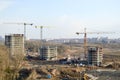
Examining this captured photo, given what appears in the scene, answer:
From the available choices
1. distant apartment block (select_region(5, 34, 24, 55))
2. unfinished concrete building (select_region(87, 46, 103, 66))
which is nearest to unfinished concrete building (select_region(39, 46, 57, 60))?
distant apartment block (select_region(5, 34, 24, 55))

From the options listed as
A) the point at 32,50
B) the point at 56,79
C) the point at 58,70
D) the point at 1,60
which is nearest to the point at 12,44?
the point at 32,50

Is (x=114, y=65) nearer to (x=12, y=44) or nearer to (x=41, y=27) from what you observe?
(x=12, y=44)

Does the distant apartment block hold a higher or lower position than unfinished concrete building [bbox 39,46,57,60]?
higher

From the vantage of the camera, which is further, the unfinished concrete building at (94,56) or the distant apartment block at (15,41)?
the distant apartment block at (15,41)

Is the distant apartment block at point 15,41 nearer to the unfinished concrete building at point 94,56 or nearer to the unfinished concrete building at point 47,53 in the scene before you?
the unfinished concrete building at point 47,53

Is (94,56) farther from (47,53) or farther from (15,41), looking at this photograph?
(15,41)

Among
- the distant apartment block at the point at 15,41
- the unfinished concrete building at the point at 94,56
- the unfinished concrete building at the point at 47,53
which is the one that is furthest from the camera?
the distant apartment block at the point at 15,41

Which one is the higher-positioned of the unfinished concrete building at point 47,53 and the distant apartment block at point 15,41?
the distant apartment block at point 15,41

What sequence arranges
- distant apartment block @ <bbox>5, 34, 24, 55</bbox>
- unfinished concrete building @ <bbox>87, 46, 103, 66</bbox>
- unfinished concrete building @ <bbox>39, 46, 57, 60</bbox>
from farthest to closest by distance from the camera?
distant apartment block @ <bbox>5, 34, 24, 55</bbox>
unfinished concrete building @ <bbox>39, 46, 57, 60</bbox>
unfinished concrete building @ <bbox>87, 46, 103, 66</bbox>

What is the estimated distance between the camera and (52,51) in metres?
63.9

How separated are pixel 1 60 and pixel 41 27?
71378 mm

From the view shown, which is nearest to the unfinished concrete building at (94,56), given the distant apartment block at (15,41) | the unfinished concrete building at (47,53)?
the unfinished concrete building at (47,53)

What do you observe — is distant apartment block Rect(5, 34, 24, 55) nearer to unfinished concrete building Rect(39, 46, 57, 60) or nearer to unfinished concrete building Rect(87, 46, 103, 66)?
unfinished concrete building Rect(39, 46, 57, 60)

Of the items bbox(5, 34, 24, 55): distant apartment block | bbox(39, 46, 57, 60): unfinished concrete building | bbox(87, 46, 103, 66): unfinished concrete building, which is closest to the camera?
bbox(87, 46, 103, 66): unfinished concrete building
